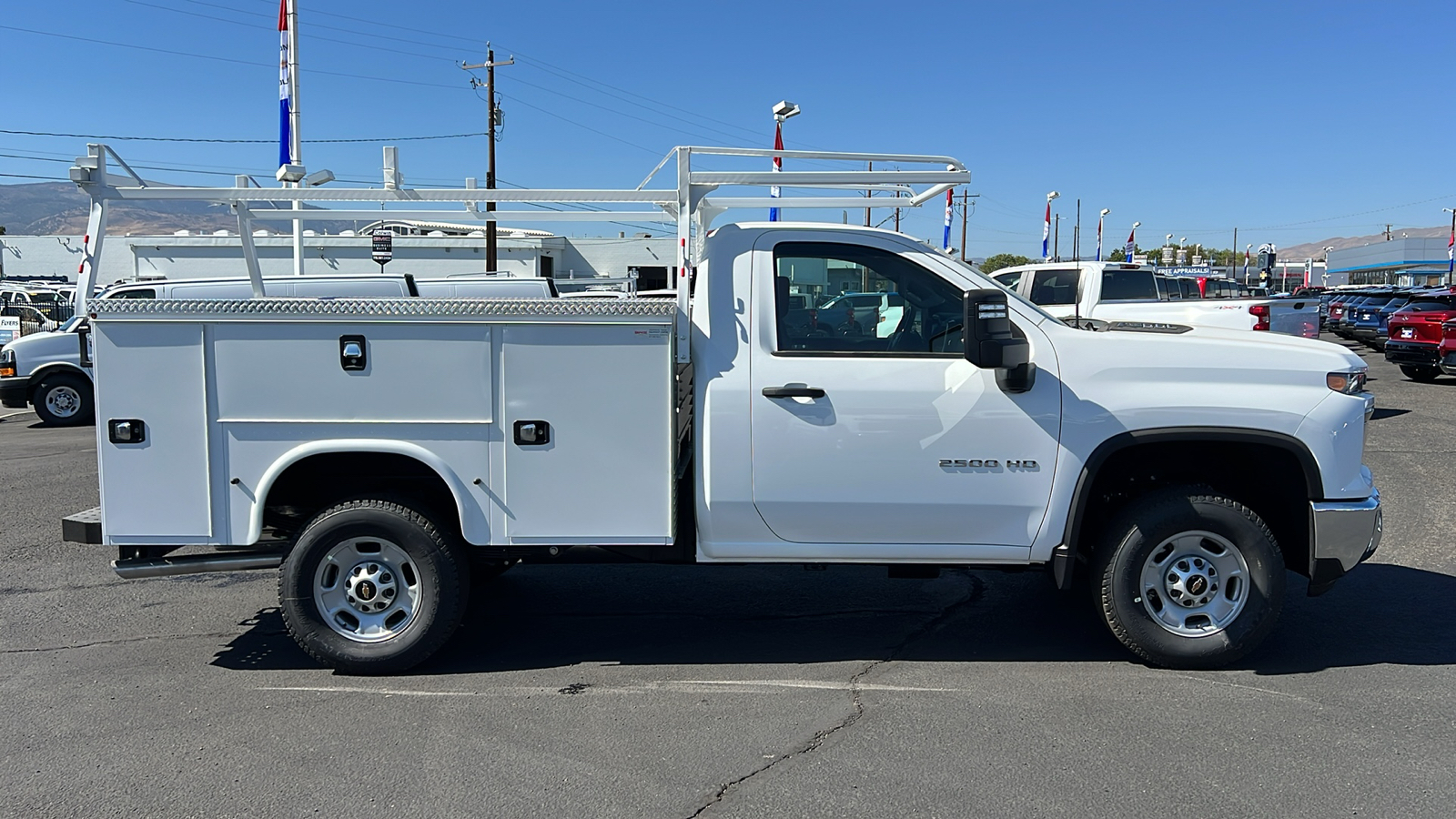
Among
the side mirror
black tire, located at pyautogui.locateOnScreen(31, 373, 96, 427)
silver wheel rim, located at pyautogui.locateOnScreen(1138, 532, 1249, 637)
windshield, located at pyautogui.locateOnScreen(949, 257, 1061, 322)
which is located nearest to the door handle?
the side mirror

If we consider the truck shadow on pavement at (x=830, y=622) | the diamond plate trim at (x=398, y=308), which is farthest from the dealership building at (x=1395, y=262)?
the diamond plate trim at (x=398, y=308)

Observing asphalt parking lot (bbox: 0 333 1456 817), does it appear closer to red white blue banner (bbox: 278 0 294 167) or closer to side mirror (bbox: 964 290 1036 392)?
side mirror (bbox: 964 290 1036 392)

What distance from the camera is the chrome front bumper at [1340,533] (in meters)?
4.88

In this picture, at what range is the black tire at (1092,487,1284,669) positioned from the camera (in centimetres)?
490

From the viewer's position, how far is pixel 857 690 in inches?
190

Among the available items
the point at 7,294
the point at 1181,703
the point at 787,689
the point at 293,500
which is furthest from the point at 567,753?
the point at 7,294

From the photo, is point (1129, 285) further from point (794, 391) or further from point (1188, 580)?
point (794, 391)

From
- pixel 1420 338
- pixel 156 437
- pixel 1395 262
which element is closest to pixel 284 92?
pixel 156 437

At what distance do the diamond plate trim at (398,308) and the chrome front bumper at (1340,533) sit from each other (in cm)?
313

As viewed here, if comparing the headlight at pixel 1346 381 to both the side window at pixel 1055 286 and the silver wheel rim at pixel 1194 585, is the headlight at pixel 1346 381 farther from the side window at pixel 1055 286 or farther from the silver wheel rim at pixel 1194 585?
the side window at pixel 1055 286

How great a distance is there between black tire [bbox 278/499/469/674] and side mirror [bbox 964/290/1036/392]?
2.58 m

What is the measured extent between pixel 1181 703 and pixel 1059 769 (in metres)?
1.00

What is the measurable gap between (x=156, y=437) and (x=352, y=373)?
96 cm

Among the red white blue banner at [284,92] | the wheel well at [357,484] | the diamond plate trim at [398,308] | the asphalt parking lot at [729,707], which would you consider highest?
the red white blue banner at [284,92]
